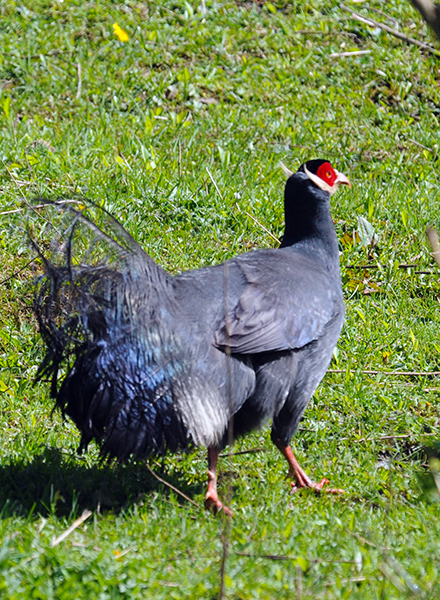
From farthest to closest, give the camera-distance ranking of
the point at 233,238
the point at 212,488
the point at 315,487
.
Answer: the point at 233,238 < the point at 315,487 < the point at 212,488

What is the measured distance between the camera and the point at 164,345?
3.84 m

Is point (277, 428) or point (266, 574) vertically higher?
point (266, 574)

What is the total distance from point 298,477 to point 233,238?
8.30 ft

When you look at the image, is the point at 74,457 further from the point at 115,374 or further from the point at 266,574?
the point at 266,574

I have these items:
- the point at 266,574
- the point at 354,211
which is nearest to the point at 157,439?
the point at 266,574

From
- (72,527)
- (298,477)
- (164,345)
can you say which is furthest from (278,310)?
(72,527)

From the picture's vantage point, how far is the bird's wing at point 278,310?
4047 mm

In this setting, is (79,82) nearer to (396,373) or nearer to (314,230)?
(314,230)

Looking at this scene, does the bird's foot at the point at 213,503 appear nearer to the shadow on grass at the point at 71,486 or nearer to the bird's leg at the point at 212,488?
the bird's leg at the point at 212,488

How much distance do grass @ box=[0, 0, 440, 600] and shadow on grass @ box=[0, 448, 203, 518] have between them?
0.01m

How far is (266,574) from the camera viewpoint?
128 inches

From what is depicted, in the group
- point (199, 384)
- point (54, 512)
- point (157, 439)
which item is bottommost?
point (54, 512)

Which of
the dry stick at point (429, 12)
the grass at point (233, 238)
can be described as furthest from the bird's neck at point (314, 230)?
the dry stick at point (429, 12)

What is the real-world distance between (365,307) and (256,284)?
6.58 feet
